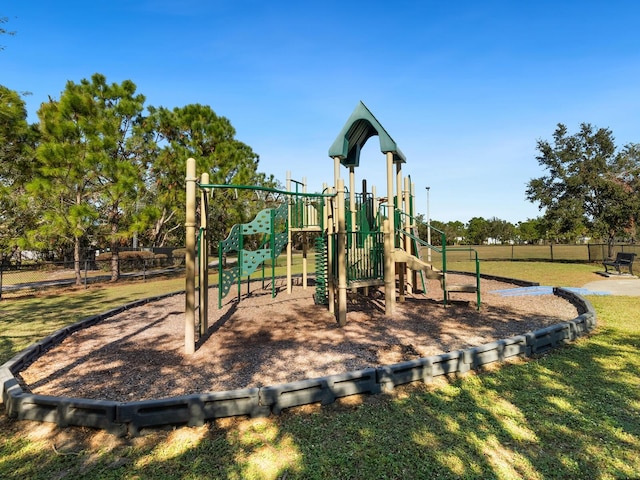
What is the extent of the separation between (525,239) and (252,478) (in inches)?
4538

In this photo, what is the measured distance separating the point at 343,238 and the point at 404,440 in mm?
4120

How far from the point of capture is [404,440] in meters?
2.67

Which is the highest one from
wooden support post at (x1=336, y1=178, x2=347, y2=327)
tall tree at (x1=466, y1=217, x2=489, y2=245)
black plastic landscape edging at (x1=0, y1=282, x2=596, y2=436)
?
tall tree at (x1=466, y1=217, x2=489, y2=245)

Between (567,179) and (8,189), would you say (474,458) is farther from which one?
(567,179)

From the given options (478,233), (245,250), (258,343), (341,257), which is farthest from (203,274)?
(478,233)

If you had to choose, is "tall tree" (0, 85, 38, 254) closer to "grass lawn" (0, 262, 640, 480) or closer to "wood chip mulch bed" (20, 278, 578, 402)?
"wood chip mulch bed" (20, 278, 578, 402)

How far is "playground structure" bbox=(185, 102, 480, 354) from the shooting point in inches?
224

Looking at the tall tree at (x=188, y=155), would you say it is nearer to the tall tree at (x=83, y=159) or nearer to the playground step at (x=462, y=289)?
the tall tree at (x=83, y=159)

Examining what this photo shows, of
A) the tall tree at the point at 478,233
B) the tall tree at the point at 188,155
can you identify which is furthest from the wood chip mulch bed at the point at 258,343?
the tall tree at the point at 478,233

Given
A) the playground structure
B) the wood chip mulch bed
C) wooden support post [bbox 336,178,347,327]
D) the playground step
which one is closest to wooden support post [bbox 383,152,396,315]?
the playground structure

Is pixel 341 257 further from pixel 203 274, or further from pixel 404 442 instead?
pixel 404 442

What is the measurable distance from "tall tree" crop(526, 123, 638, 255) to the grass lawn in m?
20.5

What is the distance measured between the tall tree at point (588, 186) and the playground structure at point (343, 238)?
16.0m

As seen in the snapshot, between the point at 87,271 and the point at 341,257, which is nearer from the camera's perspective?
the point at 341,257
